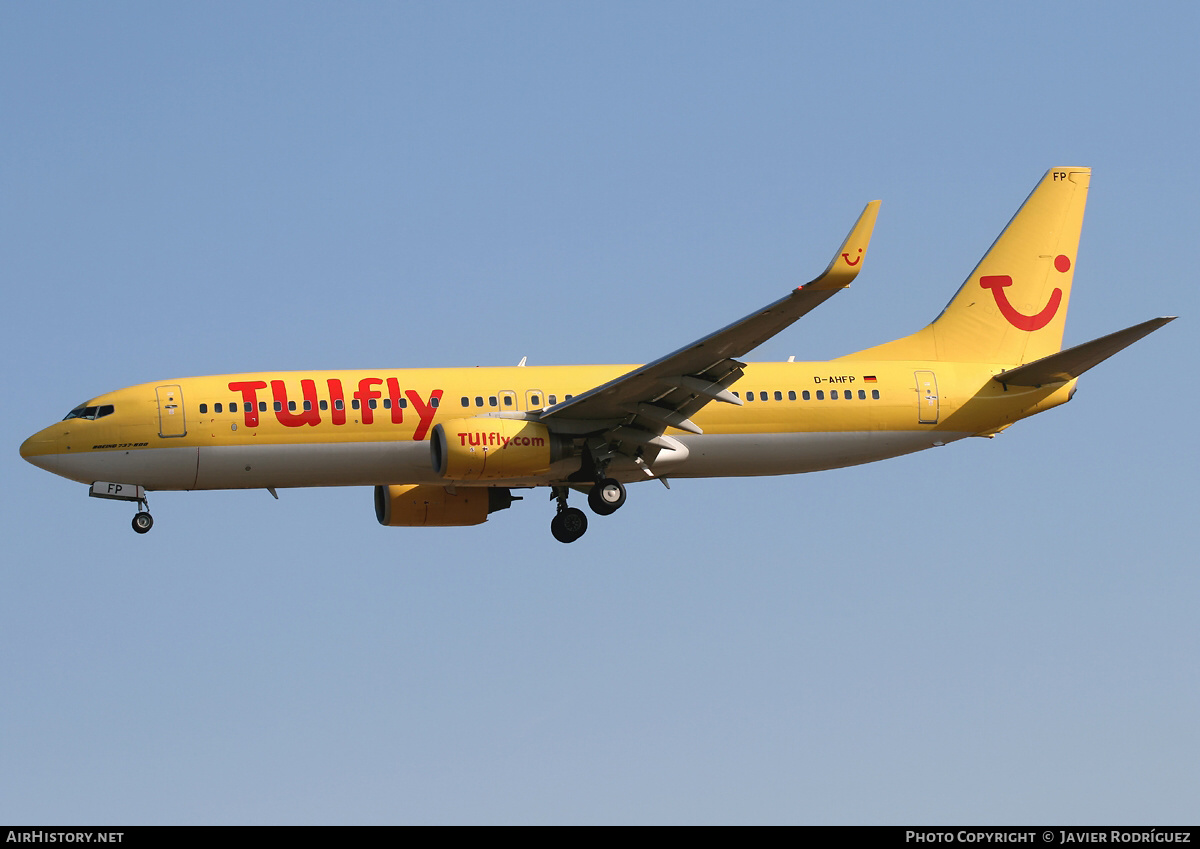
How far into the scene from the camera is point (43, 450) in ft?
128

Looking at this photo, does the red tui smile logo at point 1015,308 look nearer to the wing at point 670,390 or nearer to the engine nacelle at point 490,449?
the wing at point 670,390

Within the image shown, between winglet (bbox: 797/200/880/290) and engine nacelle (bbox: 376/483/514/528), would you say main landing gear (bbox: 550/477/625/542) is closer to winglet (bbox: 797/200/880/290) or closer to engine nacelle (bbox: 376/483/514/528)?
engine nacelle (bbox: 376/483/514/528)

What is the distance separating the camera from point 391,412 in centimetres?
3919

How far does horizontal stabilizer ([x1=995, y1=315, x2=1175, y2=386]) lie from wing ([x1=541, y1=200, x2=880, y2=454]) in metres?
8.22

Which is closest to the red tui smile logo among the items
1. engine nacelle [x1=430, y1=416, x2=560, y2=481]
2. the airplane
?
the airplane

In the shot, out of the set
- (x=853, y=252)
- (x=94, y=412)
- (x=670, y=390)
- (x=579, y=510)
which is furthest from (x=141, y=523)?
(x=853, y=252)

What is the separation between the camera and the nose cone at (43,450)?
39.1 metres

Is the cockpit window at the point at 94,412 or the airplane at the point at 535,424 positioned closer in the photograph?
the airplane at the point at 535,424

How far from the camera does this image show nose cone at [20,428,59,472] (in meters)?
39.1

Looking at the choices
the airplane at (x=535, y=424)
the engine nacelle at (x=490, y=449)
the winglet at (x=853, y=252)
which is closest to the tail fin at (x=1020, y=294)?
the airplane at (x=535, y=424)

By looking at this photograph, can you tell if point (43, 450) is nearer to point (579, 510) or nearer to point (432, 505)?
point (432, 505)

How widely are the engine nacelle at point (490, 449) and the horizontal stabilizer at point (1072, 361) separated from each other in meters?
11.9

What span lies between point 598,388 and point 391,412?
198 inches
